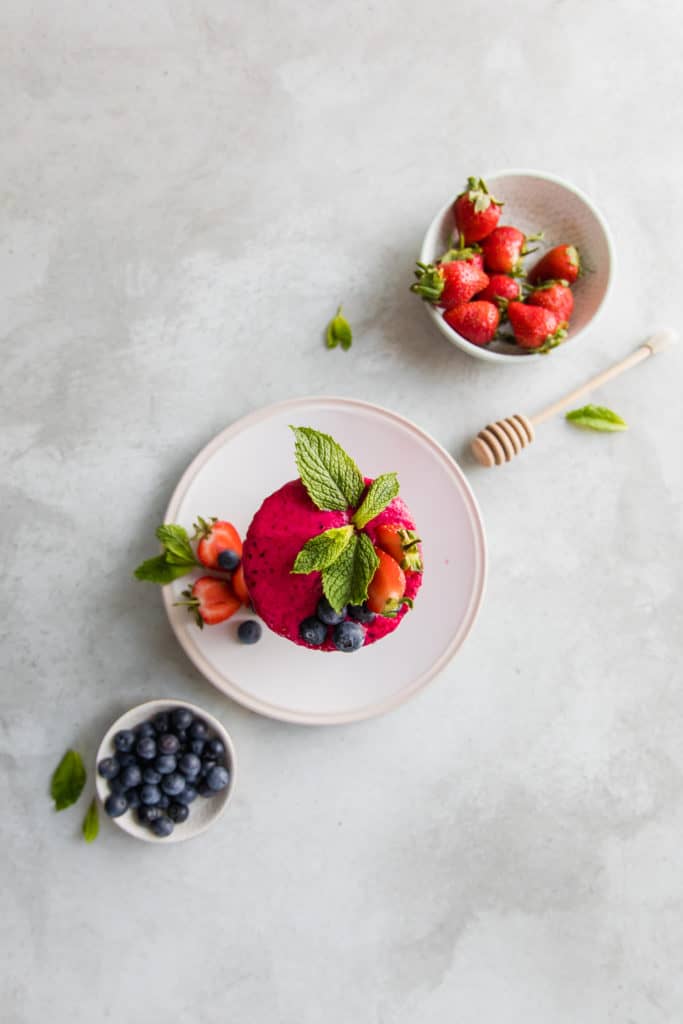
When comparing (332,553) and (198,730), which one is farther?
(198,730)

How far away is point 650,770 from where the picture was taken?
2041mm

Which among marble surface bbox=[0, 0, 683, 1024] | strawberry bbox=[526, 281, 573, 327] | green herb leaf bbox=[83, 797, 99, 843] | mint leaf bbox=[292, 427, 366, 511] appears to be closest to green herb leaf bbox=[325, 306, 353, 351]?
marble surface bbox=[0, 0, 683, 1024]

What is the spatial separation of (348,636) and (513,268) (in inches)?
37.8

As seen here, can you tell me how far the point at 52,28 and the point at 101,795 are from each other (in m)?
1.82

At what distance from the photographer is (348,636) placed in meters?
1.52

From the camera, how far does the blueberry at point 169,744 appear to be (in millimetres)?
1817

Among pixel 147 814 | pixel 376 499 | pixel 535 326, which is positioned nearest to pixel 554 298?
pixel 535 326

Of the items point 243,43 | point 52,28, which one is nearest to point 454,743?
point 243,43

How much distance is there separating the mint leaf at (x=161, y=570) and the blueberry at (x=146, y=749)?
1.13 ft

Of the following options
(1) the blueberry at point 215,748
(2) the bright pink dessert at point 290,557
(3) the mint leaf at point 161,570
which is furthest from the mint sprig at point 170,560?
(1) the blueberry at point 215,748

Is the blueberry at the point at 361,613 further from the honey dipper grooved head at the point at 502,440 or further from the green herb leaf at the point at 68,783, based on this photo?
the green herb leaf at the point at 68,783

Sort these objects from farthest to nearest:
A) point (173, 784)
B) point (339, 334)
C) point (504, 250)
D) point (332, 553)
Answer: point (339, 334) < point (504, 250) < point (173, 784) < point (332, 553)

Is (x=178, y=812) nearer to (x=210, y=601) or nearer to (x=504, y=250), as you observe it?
(x=210, y=601)

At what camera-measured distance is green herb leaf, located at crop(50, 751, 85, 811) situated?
1.92 meters
